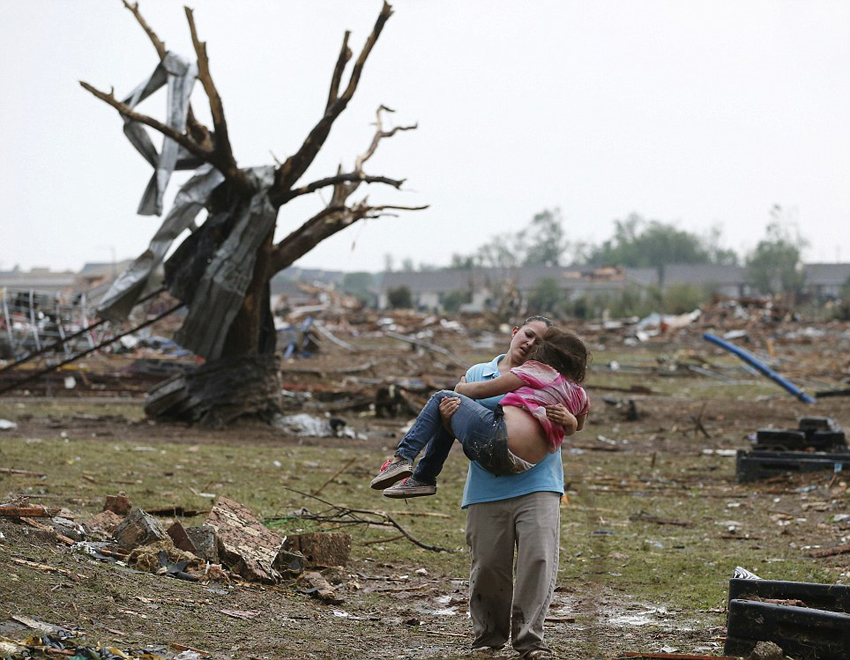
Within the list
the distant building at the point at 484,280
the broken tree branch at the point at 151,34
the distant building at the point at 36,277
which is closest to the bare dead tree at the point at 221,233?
the broken tree branch at the point at 151,34

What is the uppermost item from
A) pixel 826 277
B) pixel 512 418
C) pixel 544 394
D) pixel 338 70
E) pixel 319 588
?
pixel 826 277

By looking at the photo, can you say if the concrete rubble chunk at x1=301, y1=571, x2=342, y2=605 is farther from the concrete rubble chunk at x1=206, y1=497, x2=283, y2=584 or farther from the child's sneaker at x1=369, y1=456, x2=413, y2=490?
the child's sneaker at x1=369, y1=456, x2=413, y2=490

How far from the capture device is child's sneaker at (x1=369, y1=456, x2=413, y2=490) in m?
4.87

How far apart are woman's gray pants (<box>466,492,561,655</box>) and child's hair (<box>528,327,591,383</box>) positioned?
2.02 feet

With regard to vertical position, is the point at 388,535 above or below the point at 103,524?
below

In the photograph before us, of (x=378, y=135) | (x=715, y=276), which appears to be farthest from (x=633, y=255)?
(x=378, y=135)

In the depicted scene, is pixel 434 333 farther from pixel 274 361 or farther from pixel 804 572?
pixel 804 572

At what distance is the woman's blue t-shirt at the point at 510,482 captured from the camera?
4.86 m

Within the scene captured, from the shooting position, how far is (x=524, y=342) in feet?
16.6

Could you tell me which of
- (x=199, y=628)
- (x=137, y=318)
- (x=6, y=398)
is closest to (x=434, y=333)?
(x=137, y=318)

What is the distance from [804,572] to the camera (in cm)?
705

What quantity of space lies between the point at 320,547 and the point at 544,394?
9.03ft

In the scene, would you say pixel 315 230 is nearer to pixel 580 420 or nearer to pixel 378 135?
pixel 378 135

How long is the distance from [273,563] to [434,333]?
4504 centimetres
